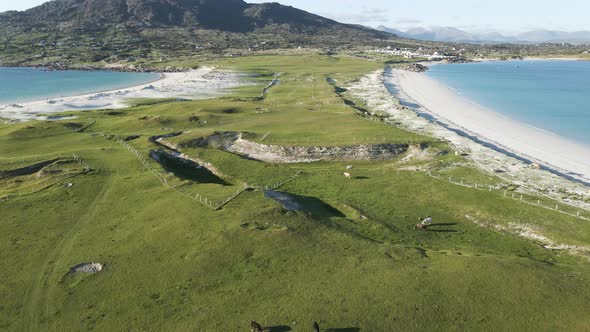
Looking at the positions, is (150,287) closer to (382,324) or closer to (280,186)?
(382,324)

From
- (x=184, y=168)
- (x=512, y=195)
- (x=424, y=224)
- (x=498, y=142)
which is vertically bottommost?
(x=498, y=142)

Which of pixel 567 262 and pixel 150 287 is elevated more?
pixel 150 287

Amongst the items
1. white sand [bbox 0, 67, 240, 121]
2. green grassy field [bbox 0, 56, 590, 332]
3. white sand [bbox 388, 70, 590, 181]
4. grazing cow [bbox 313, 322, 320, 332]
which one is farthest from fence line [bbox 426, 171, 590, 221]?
white sand [bbox 0, 67, 240, 121]

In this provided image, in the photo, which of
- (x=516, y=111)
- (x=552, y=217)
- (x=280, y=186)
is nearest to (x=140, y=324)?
(x=280, y=186)

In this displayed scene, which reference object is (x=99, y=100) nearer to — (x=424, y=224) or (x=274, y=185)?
(x=274, y=185)

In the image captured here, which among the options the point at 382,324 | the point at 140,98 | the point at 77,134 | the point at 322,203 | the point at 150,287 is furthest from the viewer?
the point at 140,98

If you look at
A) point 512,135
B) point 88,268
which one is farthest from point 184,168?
point 512,135

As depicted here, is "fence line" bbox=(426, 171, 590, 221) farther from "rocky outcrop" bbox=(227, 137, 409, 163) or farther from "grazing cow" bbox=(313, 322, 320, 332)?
"grazing cow" bbox=(313, 322, 320, 332)
